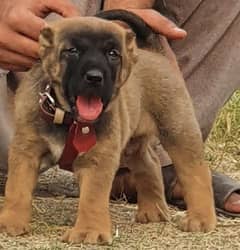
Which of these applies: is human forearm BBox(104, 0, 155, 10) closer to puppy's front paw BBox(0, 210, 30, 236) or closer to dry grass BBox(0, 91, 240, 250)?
dry grass BBox(0, 91, 240, 250)

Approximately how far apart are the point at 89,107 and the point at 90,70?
0.14 meters

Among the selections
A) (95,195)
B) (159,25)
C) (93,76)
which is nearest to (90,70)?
(93,76)

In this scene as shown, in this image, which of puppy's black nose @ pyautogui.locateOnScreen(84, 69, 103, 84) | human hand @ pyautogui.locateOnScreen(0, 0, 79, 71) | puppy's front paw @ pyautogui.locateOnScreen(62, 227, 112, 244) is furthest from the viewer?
human hand @ pyautogui.locateOnScreen(0, 0, 79, 71)

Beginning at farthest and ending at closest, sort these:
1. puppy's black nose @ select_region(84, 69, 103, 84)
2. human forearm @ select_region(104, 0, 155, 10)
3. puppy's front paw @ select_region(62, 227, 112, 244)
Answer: human forearm @ select_region(104, 0, 155, 10), puppy's front paw @ select_region(62, 227, 112, 244), puppy's black nose @ select_region(84, 69, 103, 84)

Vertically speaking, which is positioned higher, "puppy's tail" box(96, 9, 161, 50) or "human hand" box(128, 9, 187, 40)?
"human hand" box(128, 9, 187, 40)

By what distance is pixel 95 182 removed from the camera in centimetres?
308

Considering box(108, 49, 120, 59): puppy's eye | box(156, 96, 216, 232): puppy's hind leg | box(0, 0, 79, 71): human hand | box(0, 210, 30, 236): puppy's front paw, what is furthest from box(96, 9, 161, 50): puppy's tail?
box(0, 210, 30, 236): puppy's front paw

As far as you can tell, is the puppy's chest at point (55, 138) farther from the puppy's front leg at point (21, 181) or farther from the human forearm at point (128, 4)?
the human forearm at point (128, 4)

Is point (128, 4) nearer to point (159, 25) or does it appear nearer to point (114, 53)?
point (159, 25)

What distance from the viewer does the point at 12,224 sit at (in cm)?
311

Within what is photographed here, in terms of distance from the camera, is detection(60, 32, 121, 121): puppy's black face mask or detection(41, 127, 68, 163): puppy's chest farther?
detection(41, 127, 68, 163): puppy's chest

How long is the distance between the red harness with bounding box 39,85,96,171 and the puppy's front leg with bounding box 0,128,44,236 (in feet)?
0.27

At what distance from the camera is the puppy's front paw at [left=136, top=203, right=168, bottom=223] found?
3.55m

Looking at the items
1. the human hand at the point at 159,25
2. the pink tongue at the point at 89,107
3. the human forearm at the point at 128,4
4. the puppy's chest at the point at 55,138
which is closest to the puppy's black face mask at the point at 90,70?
the pink tongue at the point at 89,107
